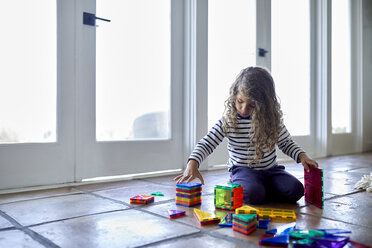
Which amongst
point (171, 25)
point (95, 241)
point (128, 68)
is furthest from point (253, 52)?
point (95, 241)

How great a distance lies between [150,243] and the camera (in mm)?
1021

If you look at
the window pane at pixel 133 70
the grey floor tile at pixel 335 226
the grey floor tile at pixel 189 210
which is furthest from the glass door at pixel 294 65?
the grey floor tile at pixel 335 226

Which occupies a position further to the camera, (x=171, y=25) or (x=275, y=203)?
(x=171, y=25)

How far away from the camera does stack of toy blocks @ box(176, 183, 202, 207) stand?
1451mm

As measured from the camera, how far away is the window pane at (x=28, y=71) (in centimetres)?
180

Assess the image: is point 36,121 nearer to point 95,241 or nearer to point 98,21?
point 98,21

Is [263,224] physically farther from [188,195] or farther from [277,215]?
[188,195]

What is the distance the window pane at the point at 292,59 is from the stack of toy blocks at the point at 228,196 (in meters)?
1.92

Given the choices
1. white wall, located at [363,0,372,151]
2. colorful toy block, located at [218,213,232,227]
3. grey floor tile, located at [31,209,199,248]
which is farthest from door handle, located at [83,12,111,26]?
white wall, located at [363,0,372,151]

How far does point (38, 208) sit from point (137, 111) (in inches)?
37.0

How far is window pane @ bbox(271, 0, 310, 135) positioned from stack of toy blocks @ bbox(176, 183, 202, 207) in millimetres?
1908

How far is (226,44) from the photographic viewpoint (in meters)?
2.79

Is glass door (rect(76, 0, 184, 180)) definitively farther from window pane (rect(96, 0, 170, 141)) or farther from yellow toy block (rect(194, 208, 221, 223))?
yellow toy block (rect(194, 208, 221, 223))

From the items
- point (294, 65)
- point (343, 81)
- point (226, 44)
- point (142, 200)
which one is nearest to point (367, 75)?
point (343, 81)
